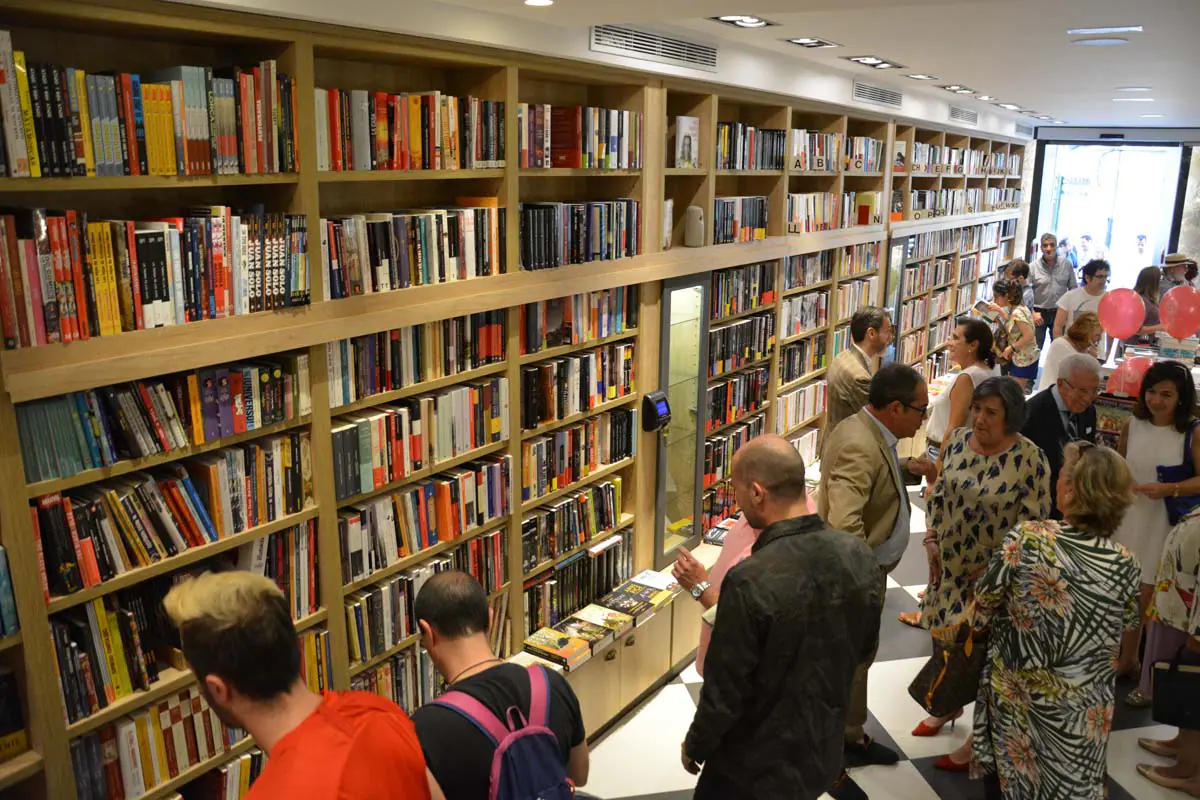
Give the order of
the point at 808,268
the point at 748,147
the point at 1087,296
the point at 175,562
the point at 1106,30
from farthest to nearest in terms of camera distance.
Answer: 1. the point at 1087,296
2. the point at 808,268
3. the point at 748,147
4. the point at 1106,30
5. the point at 175,562

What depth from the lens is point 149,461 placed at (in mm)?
2369

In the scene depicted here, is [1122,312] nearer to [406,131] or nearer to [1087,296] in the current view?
[1087,296]

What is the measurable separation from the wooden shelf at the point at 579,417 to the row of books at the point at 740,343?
848 millimetres

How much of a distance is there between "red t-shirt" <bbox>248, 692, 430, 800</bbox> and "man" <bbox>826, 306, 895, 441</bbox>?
12.1 ft

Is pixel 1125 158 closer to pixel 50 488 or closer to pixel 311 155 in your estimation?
pixel 311 155

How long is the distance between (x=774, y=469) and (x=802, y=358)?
4030 millimetres

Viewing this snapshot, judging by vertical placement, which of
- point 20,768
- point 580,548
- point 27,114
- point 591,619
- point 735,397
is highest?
point 27,114

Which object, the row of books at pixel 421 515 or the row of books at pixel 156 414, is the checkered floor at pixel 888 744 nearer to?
the row of books at pixel 421 515

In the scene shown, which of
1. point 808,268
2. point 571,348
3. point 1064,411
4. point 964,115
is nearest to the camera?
point 571,348

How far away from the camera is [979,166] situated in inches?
404

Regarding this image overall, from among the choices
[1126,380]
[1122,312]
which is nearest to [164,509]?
[1126,380]

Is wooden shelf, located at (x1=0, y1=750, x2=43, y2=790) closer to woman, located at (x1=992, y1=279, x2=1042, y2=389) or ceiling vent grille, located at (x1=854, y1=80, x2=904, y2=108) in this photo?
ceiling vent grille, located at (x1=854, y1=80, x2=904, y2=108)

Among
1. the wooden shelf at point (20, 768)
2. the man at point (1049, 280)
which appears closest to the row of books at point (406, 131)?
the wooden shelf at point (20, 768)

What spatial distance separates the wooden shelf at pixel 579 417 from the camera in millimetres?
3776
